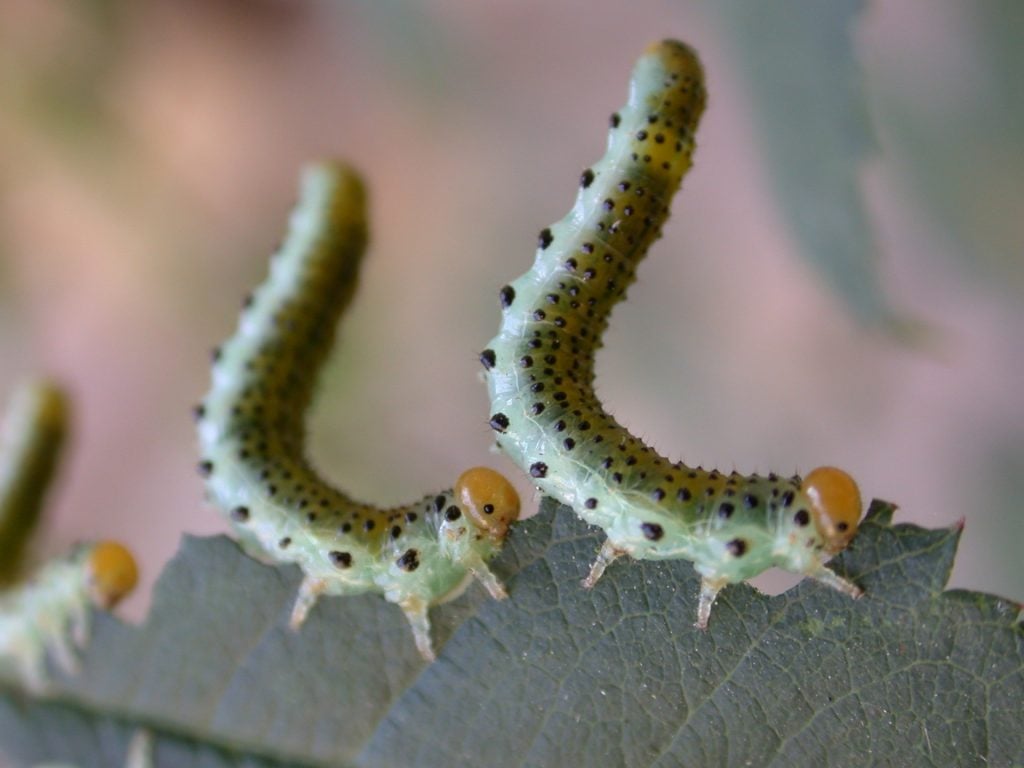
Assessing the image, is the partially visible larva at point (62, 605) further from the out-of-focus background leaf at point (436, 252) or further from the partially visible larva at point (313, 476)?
the out-of-focus background leaf at point (436, 252)

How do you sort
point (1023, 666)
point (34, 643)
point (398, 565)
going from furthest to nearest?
1. point (34, 643)
2. point (398, 565)
3. point (1023, 666)

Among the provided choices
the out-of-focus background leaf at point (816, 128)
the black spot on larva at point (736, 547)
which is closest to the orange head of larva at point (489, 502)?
the black spot on larva at point (736, 547)

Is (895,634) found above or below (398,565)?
above

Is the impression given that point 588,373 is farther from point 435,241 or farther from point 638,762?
point 435,241

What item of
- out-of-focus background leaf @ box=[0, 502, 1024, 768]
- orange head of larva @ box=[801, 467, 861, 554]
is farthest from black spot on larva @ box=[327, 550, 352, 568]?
orange head of larva @ box=[801, 467, 861, 554]

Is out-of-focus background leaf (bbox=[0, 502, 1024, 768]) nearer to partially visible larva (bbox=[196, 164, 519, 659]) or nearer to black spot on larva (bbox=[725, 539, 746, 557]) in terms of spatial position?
partially visible larva (bbox=[196, 164, 519, 659])

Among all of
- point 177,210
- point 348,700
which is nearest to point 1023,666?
point 348,700

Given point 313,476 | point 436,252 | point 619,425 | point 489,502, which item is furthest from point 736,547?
point 436,252
